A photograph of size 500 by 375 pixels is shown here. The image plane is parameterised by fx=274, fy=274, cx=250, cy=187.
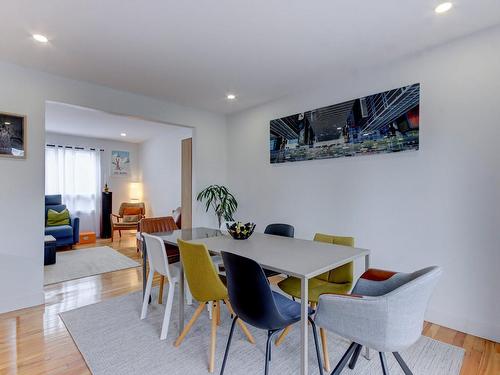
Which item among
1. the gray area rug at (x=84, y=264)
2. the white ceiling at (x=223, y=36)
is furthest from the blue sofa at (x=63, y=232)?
the white ceiling at (x=223, y=36)

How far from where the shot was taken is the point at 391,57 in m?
2.63

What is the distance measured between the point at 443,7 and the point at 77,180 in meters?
7.24

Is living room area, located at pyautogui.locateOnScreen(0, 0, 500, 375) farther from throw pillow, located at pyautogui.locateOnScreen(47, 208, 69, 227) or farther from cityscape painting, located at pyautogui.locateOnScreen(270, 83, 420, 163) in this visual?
throw pillow, located at pyautogui.locateOnScreen(47, 208, 69, 227)

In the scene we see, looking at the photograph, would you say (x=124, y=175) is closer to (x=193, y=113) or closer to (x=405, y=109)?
(x=193, y=113)

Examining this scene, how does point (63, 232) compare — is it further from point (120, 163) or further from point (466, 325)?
point (466, 325)

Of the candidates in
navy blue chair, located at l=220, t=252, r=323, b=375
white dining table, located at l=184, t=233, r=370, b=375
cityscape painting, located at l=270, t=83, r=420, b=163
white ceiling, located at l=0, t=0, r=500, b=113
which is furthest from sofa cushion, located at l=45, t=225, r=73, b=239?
navy blue chair, located at l=220, t=252, r=323, b=375

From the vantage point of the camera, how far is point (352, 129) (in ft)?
9.82

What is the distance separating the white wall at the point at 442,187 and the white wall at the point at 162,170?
378 cm

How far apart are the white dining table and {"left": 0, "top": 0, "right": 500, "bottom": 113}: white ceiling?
5.63ft

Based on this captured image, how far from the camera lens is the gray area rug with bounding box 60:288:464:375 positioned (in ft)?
6.03

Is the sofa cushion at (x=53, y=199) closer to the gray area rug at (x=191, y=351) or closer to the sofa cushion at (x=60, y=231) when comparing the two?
the sofa cushion at (x=60, y=231)

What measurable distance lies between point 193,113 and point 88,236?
3.78 meters

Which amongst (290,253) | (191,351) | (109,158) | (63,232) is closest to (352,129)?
(290,253)

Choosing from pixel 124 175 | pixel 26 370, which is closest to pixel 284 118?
pixel 26 370
